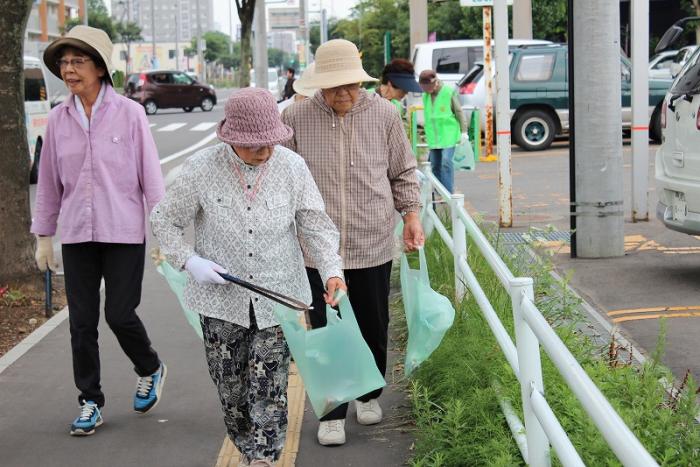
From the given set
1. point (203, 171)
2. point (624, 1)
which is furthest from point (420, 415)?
point (624, 1)

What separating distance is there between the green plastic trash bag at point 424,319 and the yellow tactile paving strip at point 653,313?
229 centimetres

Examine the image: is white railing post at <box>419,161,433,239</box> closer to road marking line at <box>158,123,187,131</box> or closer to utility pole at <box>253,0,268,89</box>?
utility pole at <box>253,0,268,89</box>

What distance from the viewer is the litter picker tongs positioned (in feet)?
14.2

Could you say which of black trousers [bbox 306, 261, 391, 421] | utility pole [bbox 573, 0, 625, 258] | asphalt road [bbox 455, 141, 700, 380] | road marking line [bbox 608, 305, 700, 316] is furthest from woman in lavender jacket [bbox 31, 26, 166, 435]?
utility pole [bbox 573, 0, 625, 258]

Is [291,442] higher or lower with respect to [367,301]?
lower

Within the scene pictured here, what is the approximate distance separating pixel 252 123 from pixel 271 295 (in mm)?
633

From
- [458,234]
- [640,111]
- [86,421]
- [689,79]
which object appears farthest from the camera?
[640,111]

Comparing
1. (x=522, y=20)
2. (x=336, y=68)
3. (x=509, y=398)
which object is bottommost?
(x=509, y=398)

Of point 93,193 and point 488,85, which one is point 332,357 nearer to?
point 93,193

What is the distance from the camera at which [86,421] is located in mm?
5434

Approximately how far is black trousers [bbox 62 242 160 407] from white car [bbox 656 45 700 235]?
4285mm

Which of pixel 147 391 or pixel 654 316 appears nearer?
pixel 147 391

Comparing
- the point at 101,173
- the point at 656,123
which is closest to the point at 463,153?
the point at 101,173

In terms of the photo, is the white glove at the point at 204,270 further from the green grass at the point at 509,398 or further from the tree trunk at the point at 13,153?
the tree trunk at the point at 13,153
